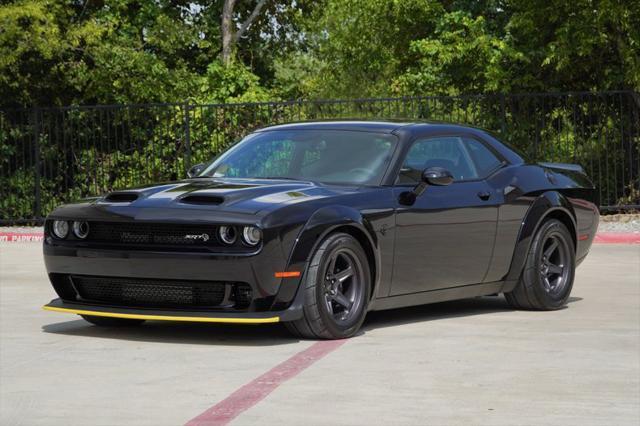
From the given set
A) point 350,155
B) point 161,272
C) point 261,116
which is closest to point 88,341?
point 161,272

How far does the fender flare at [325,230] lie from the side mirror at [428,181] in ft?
1.68

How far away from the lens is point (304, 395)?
7.25 meters

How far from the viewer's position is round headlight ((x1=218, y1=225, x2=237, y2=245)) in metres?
8.86

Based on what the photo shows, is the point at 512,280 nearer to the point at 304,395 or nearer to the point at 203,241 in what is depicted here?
the point at 203,241

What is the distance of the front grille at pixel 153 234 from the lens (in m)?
8.90

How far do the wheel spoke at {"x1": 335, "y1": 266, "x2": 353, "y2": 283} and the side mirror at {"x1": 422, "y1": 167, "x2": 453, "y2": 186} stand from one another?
104 cm

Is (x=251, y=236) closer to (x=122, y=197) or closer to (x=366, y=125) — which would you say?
(x=122, y=197)

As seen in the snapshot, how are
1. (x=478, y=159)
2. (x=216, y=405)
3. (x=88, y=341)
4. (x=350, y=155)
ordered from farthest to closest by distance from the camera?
(x=478, y=159), (x=350, y=155), (x=88, y=341), (x=216, y=405)

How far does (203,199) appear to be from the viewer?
30.0 feet

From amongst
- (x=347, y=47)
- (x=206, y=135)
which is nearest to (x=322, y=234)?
(x=206, y=135)

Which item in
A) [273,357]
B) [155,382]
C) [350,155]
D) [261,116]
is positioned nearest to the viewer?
[155,382]

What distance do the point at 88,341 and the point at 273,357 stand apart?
1.47 meters

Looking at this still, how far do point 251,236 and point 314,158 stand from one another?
1496mm

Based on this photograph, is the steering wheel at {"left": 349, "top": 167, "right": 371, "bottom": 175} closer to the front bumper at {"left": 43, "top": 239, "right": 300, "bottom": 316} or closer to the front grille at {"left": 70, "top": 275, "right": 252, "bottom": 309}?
the front bumper at {"left": 43, "top": 239, "right": 300, "bottom": 316}
